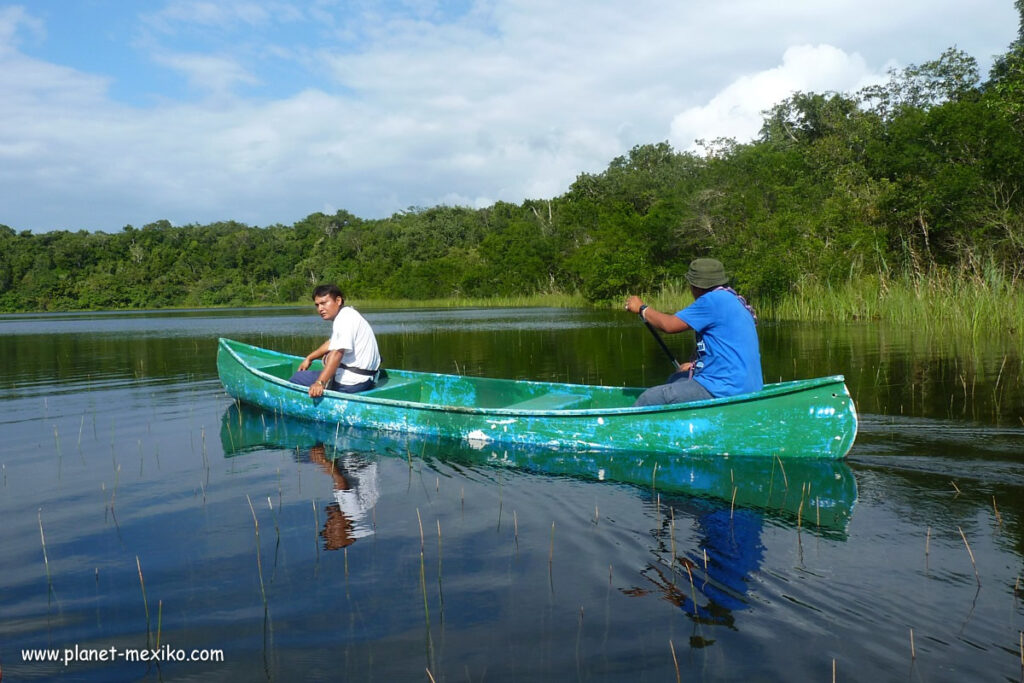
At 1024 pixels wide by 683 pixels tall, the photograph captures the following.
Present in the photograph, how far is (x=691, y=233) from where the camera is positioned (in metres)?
38.0

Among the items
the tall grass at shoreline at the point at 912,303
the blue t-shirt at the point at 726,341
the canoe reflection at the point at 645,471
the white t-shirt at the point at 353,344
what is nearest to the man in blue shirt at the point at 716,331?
the blue t-shirt at the point at 726,341

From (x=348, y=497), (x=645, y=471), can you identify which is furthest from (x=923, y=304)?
(x=348, y=497)

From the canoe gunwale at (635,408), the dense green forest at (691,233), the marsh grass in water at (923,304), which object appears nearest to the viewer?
the canoe gunwale at (635,408)

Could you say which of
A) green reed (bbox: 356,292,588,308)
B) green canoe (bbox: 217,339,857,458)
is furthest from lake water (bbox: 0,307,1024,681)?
green reed (bbox: 356,292,588,308)

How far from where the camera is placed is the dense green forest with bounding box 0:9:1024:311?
2284 cm

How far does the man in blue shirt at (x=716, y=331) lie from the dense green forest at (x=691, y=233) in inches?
451

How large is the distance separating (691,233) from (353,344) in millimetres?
31506

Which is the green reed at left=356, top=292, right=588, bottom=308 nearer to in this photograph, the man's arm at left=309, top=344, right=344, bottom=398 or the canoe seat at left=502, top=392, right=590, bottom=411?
the canoe seat at left=502, top=392, right=590, bottom=411

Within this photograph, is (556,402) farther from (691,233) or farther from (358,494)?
(691,233)

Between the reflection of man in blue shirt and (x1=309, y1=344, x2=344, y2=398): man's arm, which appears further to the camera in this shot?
(x1=309, y1=344, x2=344, y2=398): man's arm

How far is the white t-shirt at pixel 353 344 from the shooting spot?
28.5ft

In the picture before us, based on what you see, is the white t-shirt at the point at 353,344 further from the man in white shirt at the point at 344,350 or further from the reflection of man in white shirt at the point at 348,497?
the reflection of man in white shirt at the point at 348,497

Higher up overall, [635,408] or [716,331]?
[716,331]

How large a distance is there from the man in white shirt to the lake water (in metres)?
0.74
